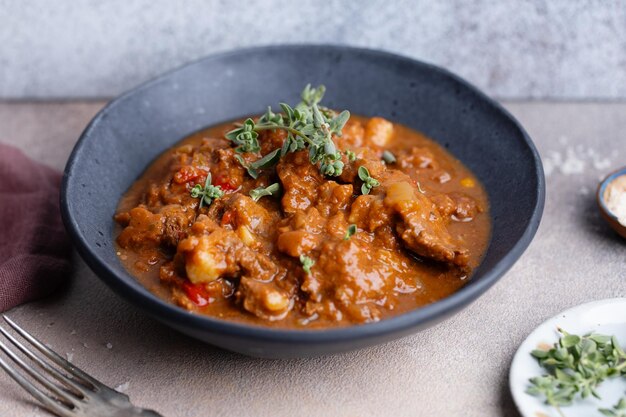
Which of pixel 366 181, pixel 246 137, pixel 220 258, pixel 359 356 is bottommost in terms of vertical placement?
pixel 359 356

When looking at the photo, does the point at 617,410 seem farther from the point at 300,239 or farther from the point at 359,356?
the point at 300,239

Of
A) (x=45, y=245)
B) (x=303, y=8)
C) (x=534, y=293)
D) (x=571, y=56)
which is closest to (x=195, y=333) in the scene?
(x=45, y=245)

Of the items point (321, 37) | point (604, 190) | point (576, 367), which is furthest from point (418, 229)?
point (321, 37)

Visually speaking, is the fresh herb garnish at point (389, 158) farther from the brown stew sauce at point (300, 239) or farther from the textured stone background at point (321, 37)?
the textured stone background at point (321, 37)

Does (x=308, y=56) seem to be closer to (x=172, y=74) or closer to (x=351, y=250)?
(x=172, y=74)

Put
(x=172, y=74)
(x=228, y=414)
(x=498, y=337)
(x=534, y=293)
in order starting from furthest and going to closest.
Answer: (x=172, y=74) → (x=534, y=293) → (x=498, y=337) → (x=228, y=414)

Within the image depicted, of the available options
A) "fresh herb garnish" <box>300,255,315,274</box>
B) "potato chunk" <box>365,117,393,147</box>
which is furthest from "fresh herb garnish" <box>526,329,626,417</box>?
"potato chunk" <box>365,117,393,147</box>

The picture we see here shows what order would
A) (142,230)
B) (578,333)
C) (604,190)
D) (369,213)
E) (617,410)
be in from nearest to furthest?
1. (617,410)
2. (578,333)
3. (369,213)
4. (142,230)
5. (604,190)

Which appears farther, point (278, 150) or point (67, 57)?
point (67, 57)
